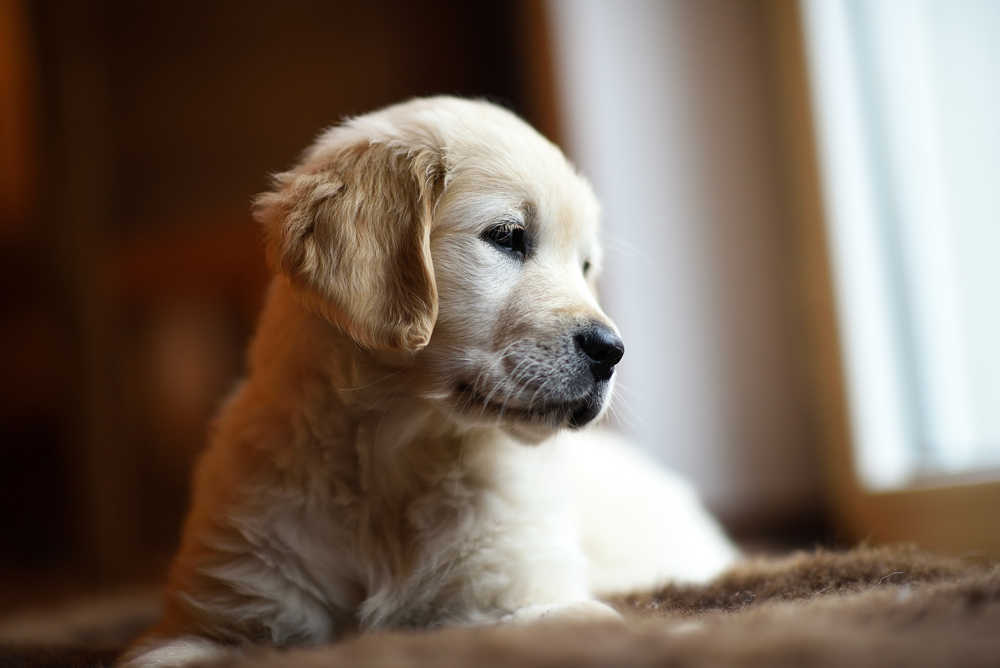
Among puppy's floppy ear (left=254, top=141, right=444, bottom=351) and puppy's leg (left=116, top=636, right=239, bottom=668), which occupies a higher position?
puppy's floppy ear (left=254, top=141, right=444, bottom=351)

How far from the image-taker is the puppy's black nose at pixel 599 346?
1.24 m

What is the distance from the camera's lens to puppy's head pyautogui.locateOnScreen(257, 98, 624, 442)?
1.19 m

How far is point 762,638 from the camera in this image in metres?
0.80

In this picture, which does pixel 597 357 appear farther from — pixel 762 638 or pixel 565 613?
pixel 762 638

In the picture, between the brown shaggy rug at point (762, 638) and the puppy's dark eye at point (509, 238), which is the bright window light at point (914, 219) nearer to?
the brown shaggy rug at point (762, 638)

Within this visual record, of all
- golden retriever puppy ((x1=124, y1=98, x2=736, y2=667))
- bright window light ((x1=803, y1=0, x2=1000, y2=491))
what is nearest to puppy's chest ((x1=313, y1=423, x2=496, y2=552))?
golden retriever puppy ((x1=124, y1=98, x2=736, y2=667))

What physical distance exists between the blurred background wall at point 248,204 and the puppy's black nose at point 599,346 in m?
0.91

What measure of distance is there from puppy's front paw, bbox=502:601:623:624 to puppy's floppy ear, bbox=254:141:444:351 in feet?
1.41

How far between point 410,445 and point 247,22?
400 cm

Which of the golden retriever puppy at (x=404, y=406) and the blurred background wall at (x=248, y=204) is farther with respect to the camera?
the blurred background wall at (x=248, y=204)

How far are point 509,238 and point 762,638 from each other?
75cm

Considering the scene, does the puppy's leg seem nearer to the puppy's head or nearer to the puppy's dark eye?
the puppy's head

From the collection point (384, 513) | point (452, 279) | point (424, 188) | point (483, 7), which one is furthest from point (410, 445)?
point (483, 7)

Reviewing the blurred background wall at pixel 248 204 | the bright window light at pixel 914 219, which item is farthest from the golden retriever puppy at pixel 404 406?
the bright window light at pixel 914 219
